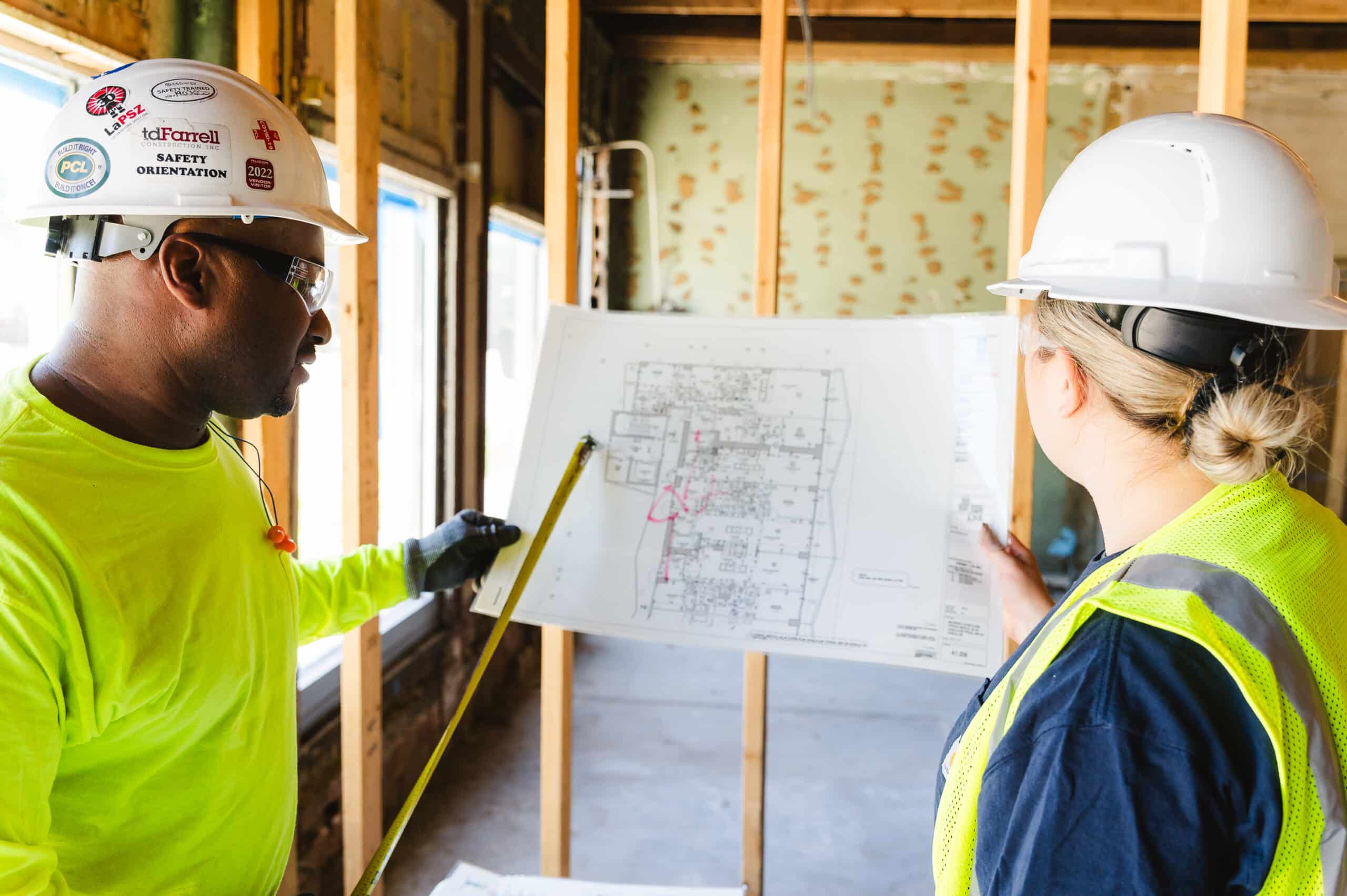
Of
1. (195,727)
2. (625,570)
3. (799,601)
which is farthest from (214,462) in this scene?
(799,601)

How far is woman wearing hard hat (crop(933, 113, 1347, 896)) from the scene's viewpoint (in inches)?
26.0

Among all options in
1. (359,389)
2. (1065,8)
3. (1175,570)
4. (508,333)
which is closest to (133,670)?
(359,389)

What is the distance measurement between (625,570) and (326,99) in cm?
160

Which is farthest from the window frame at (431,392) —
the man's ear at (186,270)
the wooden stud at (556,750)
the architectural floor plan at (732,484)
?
the man's ear at (186,270)

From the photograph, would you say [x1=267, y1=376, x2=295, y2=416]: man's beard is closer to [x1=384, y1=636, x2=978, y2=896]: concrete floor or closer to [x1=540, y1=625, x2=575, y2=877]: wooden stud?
[x1=540, y1=625, x2=575, y2=877]: wooden stud

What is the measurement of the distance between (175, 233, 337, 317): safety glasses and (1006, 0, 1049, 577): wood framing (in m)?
1.05

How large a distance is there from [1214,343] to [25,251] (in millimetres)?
1990

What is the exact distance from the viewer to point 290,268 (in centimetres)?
114

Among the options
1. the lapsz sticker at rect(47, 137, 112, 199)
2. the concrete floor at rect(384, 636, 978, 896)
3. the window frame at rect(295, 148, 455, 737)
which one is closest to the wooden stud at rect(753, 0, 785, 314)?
the lapsz sticker at rect(47, 137, 112, 199)

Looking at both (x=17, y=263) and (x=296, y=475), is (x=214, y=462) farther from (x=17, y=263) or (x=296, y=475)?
(x=296, y=475)

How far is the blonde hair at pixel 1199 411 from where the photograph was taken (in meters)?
0.78

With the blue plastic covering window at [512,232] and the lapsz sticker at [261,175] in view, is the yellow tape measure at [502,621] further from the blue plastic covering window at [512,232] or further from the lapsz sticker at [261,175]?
the blue plastic covering window at [512,232]

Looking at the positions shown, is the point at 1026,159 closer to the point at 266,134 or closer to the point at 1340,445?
the point at 266,134

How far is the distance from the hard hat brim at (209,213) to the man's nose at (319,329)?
124 mm
